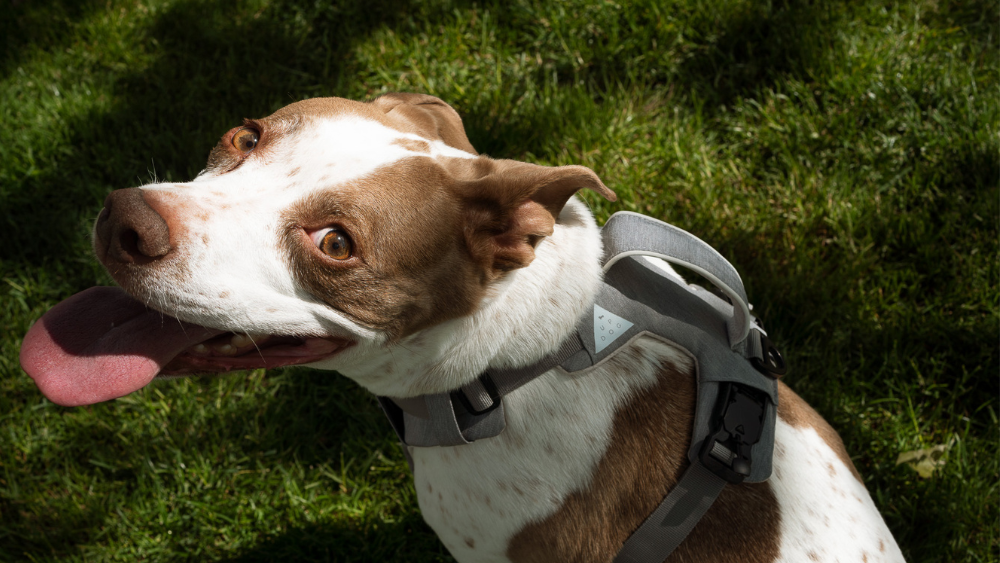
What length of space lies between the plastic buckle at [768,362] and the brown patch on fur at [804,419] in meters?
0.17

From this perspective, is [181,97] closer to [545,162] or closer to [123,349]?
[545,162]

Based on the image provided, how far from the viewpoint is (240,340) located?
234 cm

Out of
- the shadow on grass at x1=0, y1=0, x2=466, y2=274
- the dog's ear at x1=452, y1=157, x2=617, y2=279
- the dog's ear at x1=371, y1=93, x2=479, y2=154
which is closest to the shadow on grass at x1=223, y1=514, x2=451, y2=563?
the dog's ear at x1=452, y1=157, x2=617, y2=279

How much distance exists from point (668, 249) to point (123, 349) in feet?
6.16

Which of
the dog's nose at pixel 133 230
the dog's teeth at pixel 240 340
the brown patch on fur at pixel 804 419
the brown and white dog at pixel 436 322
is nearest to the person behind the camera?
the dog's nose at pixel 133 230

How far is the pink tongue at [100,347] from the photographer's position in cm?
224

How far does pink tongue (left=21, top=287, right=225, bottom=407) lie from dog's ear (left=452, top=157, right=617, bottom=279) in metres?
0.93

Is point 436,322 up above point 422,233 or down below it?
below

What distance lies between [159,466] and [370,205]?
2.67 m

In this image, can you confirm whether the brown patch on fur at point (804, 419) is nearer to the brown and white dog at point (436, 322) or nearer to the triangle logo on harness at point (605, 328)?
the brown and white dog at point (436, 322)

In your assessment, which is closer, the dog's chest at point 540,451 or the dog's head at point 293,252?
the dog's head at point 293,252

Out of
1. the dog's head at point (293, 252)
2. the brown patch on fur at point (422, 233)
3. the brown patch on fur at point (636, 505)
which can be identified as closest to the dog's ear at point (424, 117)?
the dog's head at point (293, 252)

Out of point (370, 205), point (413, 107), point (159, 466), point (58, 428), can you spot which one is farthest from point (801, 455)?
point (58, 428)

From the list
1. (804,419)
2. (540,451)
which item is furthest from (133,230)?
(804,419)
